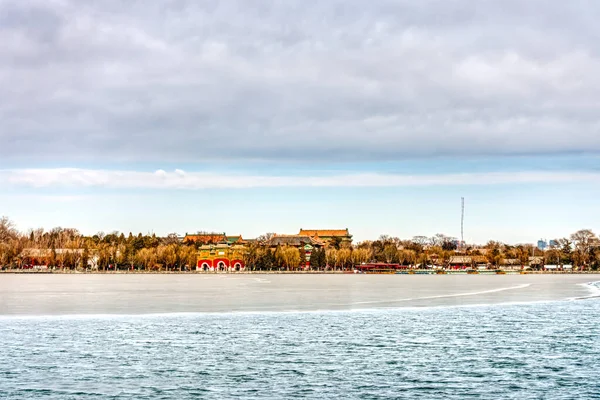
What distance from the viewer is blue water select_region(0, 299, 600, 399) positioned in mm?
20938

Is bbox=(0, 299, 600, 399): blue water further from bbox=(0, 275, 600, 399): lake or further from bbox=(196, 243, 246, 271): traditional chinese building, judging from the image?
bbox=(196, 243, 246, 271): traditional chinese building

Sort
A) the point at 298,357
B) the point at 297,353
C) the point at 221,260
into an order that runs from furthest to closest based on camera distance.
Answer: the point at 221,260 → the point at 297,353 → the point at 298,357

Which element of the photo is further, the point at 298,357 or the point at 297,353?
the point at 297,353

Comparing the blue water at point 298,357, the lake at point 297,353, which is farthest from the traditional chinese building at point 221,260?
the blue water at point 298,357

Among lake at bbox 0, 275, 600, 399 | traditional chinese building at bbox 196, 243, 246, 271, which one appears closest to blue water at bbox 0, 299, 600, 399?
lake at bbox 0, 275, 600, 399

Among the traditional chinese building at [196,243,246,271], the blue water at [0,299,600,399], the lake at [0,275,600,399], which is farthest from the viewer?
the traditional chinese building at [196,243,246,271]

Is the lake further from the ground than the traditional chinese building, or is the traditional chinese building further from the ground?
the traditional chinese building

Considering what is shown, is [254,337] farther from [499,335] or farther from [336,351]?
[499,335]

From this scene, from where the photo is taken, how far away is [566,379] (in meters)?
22.5

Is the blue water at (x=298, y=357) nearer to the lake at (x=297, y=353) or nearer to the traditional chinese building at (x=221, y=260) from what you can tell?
the lake at (x=297, y=353)

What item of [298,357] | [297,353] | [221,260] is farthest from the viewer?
[221,260]

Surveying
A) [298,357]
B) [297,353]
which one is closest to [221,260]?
[297,353]

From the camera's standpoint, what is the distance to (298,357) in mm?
26547

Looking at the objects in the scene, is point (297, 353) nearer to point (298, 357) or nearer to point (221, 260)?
point (298, 357)
